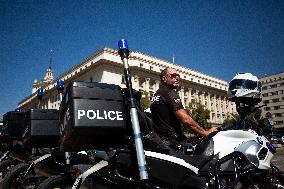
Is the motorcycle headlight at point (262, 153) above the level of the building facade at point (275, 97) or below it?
below

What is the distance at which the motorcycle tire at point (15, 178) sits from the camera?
483cm

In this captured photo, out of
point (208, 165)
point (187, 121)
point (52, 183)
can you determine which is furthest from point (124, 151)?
point (52, 183)

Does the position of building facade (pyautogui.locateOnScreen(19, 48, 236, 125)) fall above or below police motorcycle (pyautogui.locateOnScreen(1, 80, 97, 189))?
above

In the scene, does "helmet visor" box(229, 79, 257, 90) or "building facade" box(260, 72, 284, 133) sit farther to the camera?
"building facade" box(260, 72, 284, 133)

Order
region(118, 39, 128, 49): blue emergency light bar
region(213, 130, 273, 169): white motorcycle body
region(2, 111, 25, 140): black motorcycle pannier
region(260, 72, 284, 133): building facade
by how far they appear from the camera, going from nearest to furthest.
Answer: region(118, 39, 128, 49): blue emergency light bar → region(213, 130, 273, 169): white motorcycle body → region(2, 111, 25, 140): black motorcycle pannier → region(260, 72, 284, 133): building facade

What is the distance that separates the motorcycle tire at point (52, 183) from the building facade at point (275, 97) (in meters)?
101

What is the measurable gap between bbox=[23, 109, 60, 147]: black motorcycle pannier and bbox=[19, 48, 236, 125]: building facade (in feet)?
107

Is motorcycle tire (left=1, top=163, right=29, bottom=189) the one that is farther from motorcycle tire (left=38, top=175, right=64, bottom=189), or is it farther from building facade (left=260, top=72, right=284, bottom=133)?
building facade (left=260, top=72, right=284, bottom=133)

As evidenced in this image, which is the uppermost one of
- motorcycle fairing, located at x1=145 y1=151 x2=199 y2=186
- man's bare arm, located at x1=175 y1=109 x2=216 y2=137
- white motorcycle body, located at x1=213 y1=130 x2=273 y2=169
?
man's bare arm, located at x1=175 y1=109 x2=216 y2=137

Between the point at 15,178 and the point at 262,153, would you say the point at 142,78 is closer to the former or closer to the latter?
the point at 15,178

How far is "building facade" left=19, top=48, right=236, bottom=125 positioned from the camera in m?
51.2

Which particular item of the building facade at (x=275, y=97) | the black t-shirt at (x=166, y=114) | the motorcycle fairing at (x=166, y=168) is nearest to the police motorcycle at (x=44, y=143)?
the black t-shirt at (x=166, y=114)

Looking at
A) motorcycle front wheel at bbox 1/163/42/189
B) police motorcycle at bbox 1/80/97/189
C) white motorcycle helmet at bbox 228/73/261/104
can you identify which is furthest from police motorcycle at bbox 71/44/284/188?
motorcycle front wheel at bbox 1/163/42/189

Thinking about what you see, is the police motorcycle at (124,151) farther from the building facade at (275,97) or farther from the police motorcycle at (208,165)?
the building facade at (275,97)
